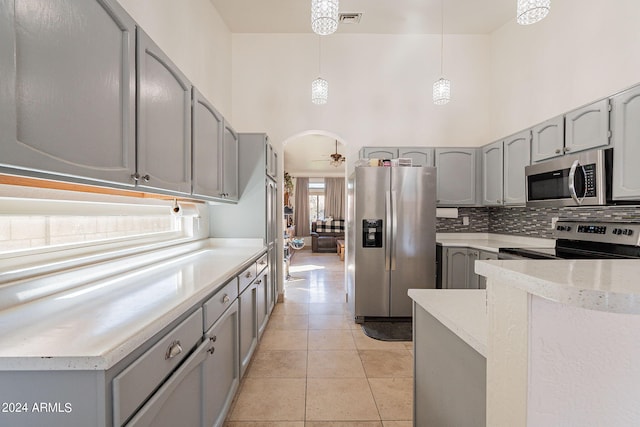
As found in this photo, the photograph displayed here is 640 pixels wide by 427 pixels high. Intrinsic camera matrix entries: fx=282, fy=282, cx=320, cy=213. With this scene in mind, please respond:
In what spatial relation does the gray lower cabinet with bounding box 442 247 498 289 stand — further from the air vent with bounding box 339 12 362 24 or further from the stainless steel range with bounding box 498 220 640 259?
the air vent with bounding box 339 12 362 24

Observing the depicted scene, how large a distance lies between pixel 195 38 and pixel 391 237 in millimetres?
2830

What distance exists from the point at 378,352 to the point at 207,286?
184 centimetres

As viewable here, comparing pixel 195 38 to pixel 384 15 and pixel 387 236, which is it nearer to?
pixel 384 15

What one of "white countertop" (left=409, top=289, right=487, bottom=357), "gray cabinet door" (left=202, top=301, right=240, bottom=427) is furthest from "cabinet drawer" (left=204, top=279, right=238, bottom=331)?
"white countertop" (left=409, top=289, right=487, bottom=357)

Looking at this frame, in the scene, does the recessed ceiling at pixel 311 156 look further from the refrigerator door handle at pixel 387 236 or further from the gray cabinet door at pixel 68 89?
the gray cabinet door at pixel 68 89

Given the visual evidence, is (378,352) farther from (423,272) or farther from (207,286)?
(207,286)

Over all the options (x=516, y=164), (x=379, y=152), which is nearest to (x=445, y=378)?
(x=516, y=164)

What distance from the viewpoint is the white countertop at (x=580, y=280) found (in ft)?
1.43

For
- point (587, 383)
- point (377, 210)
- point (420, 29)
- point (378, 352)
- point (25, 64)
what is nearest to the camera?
point (587, 383)

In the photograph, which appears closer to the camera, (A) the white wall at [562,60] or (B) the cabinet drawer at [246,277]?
(B) the cabinet drawer at [246,277]

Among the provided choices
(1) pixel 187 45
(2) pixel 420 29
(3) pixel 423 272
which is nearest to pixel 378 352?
(3) pixel 423 272

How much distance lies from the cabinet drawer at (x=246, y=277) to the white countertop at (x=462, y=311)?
3.55ft

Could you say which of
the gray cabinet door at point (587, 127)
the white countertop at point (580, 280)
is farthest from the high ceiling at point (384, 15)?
the white countertop at point (580, 280)

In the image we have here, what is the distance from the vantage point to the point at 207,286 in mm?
A: 1283
